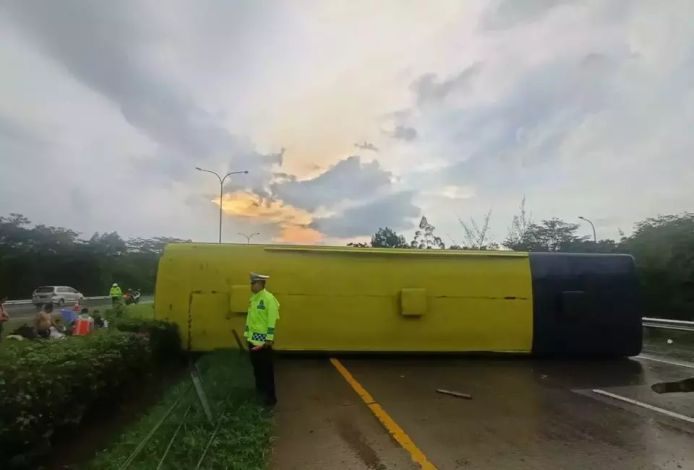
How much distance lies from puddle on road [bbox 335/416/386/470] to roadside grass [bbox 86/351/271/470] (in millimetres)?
826

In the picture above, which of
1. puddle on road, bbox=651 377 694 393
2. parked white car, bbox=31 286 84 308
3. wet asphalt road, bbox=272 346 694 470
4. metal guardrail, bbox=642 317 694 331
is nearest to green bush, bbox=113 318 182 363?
wet asphalt road, bbox=272 346 694 470

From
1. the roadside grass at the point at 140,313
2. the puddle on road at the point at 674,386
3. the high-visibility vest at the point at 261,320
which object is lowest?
the puddle on road at the point at 674,386

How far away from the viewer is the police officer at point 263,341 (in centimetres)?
745

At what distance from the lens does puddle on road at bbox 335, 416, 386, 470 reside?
512cm

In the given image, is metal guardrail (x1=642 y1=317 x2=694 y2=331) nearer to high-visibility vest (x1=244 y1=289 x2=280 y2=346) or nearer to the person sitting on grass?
high-visibility vest (x1=244 y1=289 x2=280 y2=346)

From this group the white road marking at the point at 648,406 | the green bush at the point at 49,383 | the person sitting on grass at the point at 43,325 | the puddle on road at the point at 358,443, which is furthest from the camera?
the person sitting on grass at the point at 43,325

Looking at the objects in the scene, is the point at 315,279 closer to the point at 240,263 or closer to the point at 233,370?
the point at 240,263

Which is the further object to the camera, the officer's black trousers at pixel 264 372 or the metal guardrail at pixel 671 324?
the metal guardrail at pixel 671 324

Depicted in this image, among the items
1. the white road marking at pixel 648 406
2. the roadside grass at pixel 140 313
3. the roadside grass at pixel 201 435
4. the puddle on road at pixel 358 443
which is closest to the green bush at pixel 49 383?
the roadside grass at pixel 201 435

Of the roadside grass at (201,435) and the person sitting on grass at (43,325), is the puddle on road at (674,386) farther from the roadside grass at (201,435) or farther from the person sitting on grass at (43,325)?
the person sitting on grass at (43,325)

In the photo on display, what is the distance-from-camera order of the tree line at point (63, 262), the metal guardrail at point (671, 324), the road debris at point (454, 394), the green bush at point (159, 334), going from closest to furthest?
1. the road debris at point (454, 394)
2. the green bush at point (159, 334)
3. the metal guardrail at point (671, 324)
4. the tree line at point (63, 262)

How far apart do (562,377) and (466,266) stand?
2936 mm

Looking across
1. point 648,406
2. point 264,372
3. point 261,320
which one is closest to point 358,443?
point 264,372

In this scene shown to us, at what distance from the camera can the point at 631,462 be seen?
509 cm
